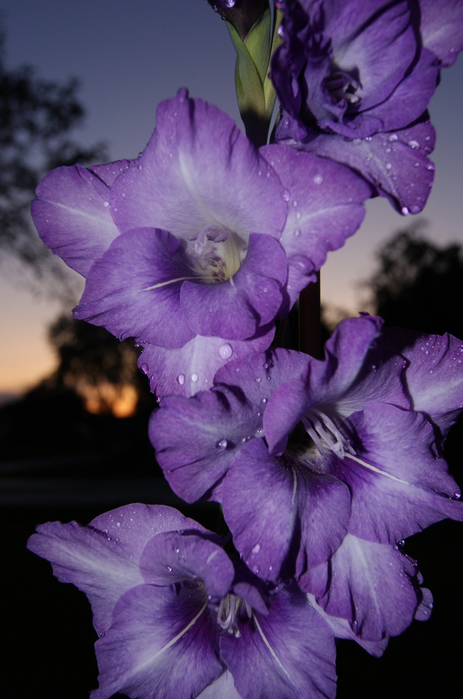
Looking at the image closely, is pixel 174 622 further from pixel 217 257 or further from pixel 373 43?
pixel 373 43

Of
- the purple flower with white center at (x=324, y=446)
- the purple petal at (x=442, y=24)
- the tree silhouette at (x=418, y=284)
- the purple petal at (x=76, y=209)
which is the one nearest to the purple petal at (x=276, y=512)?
the purple flower with white center at (x=324, y=446)

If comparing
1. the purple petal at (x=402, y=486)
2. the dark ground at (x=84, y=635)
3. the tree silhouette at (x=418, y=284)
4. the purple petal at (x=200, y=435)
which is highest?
the purple petal at (x=200, y=435)

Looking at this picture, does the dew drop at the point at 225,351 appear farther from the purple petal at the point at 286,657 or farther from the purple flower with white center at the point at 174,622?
the purple petal at the point at 286,657

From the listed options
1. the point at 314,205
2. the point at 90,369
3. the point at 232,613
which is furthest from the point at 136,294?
the point at 90,369

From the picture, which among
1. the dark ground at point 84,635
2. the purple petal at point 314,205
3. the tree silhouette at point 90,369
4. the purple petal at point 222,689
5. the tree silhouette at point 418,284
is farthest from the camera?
the tree silhouette at point 90,369

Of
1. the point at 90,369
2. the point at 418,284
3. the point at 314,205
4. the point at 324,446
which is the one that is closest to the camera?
the point at 314,205
